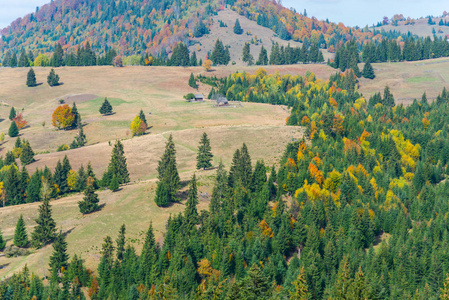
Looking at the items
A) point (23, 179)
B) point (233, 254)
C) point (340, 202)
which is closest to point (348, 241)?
point (340, 202)

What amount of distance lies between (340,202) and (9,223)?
73.6 metres

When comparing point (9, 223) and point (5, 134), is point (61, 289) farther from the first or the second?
point (5, 134)

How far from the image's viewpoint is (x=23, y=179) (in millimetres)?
139625

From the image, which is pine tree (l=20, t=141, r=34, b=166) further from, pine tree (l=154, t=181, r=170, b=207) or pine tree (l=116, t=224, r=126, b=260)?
pine tree (l=116, t=224, r=126, b=260)

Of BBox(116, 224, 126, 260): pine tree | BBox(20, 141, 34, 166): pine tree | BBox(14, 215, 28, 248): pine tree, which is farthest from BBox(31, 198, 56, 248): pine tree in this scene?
BBox(20, 141, 34, 166): pine tree

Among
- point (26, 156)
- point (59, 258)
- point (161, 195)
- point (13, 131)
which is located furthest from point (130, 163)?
point (13, 131)

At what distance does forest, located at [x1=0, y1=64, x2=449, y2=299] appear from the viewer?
9281cm

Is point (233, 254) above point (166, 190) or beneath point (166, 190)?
beneath

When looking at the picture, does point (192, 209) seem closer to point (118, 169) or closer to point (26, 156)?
point (118, 169)

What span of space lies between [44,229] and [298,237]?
50889mm

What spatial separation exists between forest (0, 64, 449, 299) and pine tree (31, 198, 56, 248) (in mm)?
1353

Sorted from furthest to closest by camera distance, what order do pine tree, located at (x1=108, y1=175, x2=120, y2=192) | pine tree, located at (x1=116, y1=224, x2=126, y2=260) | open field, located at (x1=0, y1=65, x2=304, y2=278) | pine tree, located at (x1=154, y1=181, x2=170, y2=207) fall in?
pine tree, located at (x1=108, y1=175, x2=120, y2=192)
pine tree, located at (x1=154, y1=181, x2=170, y2=207)
open field, located at (x1=0, y1=65, x2=304, y2=278)
pine tree, located at (x1=116, y1=224, x2=126, y2=260)

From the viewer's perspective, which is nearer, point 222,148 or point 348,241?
point 348,241

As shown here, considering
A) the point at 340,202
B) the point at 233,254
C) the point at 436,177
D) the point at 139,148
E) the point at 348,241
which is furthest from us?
the point at 139,148
